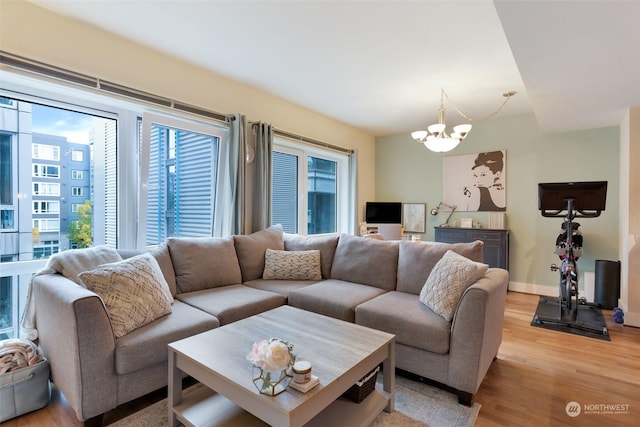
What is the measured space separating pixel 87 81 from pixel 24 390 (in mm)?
2010

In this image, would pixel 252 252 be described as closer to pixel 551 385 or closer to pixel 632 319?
pixel 551 385

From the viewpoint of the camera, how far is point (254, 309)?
2.28 m

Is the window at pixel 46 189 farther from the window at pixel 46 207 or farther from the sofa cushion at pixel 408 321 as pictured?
the sofa cushion at pixel 408 321

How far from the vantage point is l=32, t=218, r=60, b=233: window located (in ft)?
7.30

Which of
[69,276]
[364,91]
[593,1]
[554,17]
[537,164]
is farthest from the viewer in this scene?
[537,164]

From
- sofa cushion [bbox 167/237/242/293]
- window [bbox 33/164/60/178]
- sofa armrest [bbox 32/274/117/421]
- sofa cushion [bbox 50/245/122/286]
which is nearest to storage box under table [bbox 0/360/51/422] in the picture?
sofa armrest [bbox 32/274/117/421]

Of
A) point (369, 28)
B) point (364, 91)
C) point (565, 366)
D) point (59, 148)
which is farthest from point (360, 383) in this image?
point (364, 91)

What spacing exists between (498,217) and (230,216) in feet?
12.0

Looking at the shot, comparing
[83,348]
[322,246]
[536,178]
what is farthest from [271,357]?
[536,178]

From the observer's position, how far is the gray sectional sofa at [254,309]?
1.56 metres

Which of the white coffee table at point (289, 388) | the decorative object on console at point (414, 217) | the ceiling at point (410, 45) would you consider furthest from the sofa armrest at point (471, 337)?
the decorative object on console at point (414, 217)

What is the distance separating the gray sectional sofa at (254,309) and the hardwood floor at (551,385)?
16 centimetres

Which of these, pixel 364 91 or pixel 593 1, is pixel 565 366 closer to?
pixel 593 1

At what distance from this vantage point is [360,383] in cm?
158
